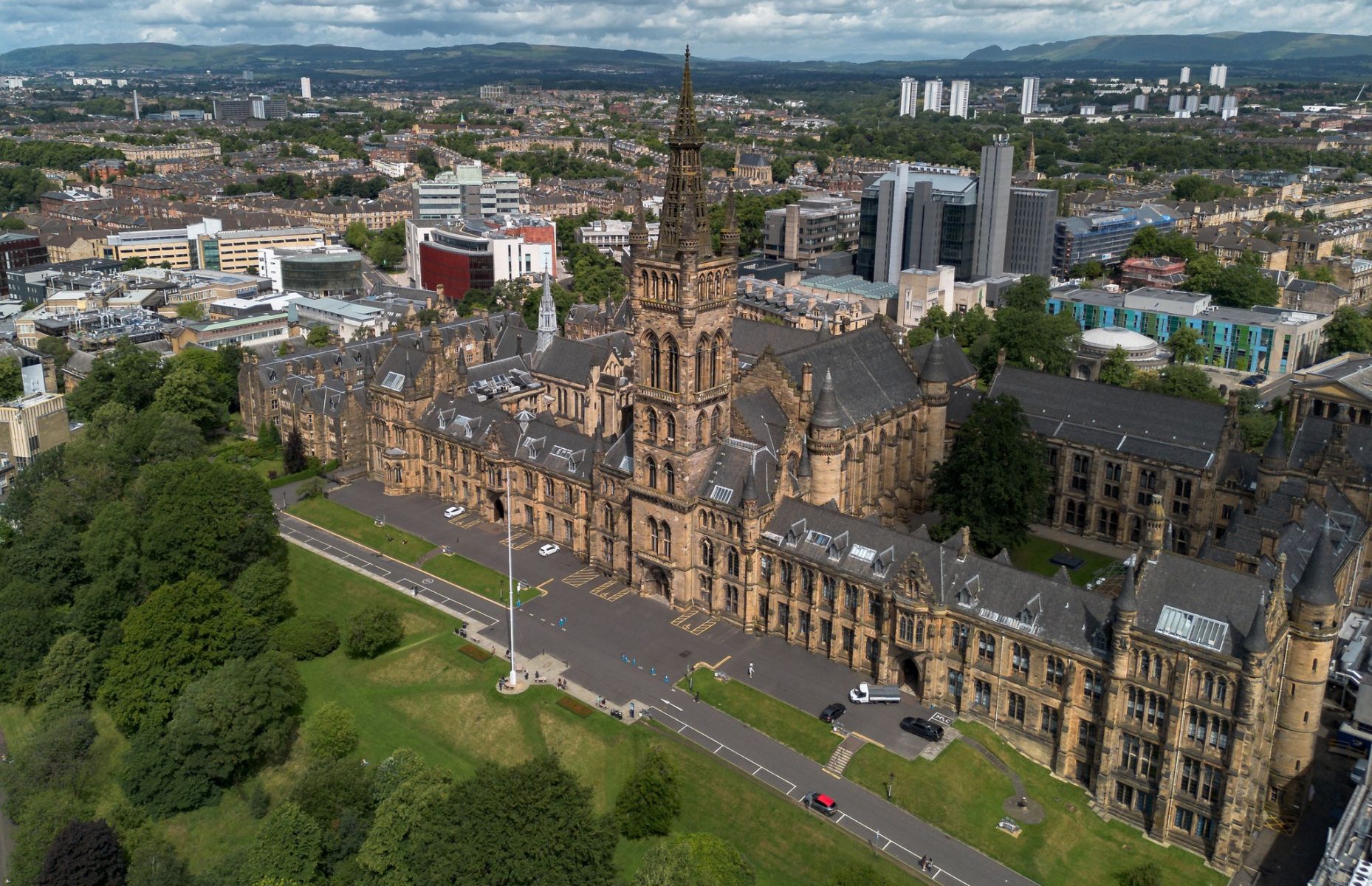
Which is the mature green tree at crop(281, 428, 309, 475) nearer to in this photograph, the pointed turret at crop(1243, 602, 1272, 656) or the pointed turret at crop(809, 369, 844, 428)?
the pointed turret at crop(809, 369, 844, 428)

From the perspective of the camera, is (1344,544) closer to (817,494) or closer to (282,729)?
(817,494)

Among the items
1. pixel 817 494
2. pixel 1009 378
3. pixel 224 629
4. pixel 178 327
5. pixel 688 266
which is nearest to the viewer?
pixel 688 266

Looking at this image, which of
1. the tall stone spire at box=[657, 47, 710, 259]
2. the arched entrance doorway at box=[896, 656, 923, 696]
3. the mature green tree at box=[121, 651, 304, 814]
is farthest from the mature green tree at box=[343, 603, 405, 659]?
the arched entrance doorway at box=[896, 656, 923, 696]

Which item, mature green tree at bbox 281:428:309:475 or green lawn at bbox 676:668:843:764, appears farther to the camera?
mature green tree at bbox 281:428:309:475

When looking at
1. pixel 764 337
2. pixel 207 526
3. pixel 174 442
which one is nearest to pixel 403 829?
pixel 207 526

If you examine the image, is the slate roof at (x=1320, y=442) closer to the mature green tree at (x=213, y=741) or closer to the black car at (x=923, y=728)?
the black car at (x=923, y=728)

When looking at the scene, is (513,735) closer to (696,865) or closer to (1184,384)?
(696,865)

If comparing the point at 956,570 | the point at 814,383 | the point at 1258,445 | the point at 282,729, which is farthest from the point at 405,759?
the point at 1258,445
